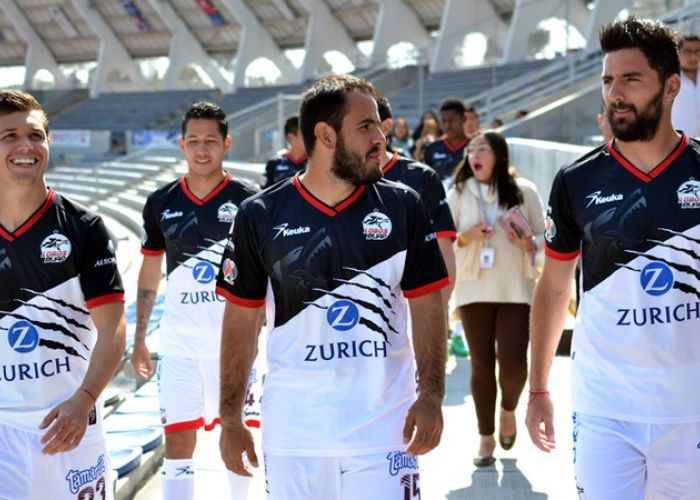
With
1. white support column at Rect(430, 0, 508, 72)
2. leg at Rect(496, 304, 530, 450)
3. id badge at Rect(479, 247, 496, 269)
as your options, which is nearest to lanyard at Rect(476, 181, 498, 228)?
id badge at Rect(479, 247, 496, 269)

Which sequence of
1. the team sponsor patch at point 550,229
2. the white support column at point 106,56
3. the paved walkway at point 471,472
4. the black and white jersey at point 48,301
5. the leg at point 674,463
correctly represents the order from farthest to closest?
the white support column at point 106,56 → the paved walkway at point 471,472 → the black and white jersey at point 48,301 → the team sponsor patch at point 550,229 → the leg at point 674,463

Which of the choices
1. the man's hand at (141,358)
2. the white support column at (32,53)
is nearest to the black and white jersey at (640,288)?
the man's hand at (141,358)

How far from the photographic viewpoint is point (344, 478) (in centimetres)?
347

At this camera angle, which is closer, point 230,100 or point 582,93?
point 582,93

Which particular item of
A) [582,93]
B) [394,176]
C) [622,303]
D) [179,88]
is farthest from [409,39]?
[622,303]

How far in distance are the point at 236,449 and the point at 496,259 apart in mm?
3515

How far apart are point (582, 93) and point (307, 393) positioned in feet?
60.0

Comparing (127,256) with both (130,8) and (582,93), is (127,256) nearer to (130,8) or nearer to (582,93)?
(582,93)

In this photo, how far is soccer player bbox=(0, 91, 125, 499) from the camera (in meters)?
3.81

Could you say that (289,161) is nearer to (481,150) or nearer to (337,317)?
(481,150)

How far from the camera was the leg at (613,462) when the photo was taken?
3.44m

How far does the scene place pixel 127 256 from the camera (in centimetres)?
1939

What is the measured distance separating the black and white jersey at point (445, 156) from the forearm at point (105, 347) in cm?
584

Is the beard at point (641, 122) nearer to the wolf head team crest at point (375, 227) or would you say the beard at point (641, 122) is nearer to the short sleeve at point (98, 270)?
the wolf head team crest at point (375, 227)
